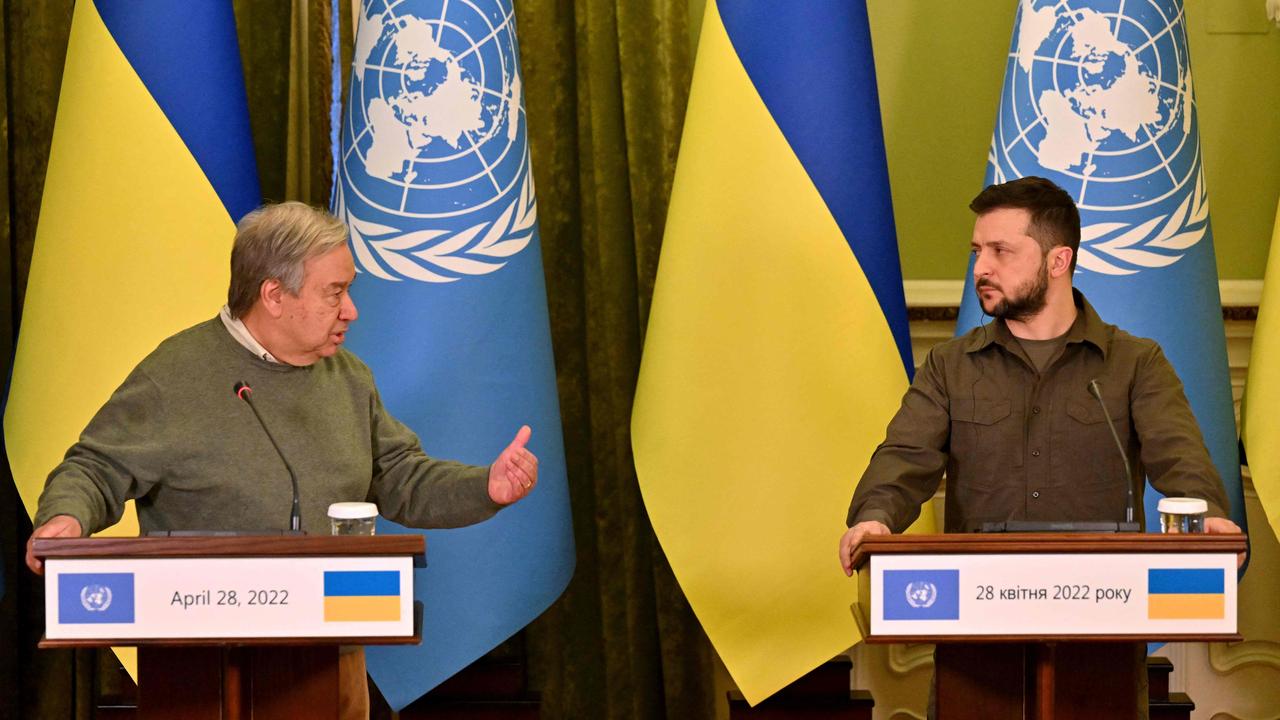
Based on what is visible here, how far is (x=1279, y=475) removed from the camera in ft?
9.02

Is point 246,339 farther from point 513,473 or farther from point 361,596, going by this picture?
point 361,596

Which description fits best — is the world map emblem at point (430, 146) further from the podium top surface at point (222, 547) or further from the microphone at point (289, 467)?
the podium top surface at point (222, 547)

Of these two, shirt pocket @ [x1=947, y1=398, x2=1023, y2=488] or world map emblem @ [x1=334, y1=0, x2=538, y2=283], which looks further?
world map emblem @ [x1=334, y1=0, x2=538, y2=283]

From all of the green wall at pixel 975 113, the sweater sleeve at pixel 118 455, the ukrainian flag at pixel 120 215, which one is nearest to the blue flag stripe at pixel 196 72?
A: the ukrainian flag at pixel 120 215

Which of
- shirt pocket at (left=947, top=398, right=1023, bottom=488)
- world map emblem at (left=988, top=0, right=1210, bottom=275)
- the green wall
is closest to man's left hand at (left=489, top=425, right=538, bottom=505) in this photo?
shirt pocket at (left=947, top=398, right=1023, bottom=488)

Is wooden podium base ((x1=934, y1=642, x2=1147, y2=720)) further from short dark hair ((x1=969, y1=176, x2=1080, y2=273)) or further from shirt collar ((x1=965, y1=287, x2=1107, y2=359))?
short dark hair ((x1=969, y1=176, x2=1080, y2=273))

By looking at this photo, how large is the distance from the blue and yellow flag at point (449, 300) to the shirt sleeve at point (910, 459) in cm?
80

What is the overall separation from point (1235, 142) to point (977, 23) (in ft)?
2.34

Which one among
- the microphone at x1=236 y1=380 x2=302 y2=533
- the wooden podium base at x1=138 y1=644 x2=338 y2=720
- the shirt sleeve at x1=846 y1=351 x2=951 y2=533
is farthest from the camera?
the shirt sleeve at x1=846 y1=351 x2=951 y2=533

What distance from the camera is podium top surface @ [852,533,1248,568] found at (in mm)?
1662

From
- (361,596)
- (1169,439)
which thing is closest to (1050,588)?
(1169,439)

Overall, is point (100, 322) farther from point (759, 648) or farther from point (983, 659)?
point (983, 659)

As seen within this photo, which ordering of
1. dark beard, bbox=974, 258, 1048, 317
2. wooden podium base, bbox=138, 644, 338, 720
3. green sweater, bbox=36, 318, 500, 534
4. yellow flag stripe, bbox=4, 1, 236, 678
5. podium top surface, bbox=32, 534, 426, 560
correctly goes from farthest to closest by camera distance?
yellow flag stripe, bbox=4, 1, 236, 678, dark beard, bbox=974, 258, 1048, 317, green sweater, bbox=36, 318, 500, 534, wooden podium base, bbox=138, 644, 338, 720, podium top surface, bbox=32, 534, 426, 560

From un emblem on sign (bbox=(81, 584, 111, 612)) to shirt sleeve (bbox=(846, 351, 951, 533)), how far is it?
1.09 metres
